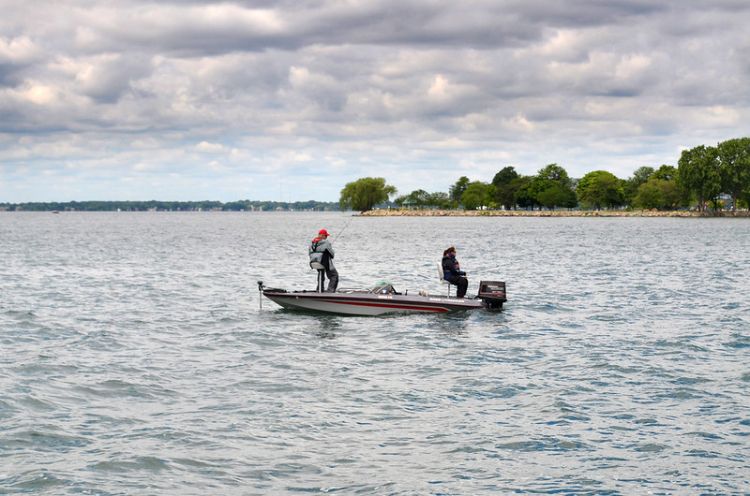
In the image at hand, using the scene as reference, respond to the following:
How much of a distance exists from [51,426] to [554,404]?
9867mm

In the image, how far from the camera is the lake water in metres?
13.4

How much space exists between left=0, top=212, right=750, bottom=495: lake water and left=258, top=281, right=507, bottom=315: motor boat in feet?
1.47

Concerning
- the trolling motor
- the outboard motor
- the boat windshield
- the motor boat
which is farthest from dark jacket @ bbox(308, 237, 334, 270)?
the outboard motor

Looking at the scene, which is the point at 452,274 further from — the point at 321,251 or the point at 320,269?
the point at 321,251

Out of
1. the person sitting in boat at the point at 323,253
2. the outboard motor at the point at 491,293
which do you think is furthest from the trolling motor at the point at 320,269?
the outboard motor at the point at 491,293

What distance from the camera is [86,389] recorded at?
19.1 m

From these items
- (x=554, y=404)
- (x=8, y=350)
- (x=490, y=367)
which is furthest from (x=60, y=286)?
(x=554, y=404)

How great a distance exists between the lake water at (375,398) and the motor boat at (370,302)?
447 mm

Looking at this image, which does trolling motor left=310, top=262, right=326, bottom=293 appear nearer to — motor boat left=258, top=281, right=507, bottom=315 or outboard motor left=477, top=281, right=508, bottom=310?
motor boat left=258, top=281, right=507, bottom=315

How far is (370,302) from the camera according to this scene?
2975 cm

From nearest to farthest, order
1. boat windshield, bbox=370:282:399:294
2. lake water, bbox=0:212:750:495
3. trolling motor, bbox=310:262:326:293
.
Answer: lake water, bbox=0:212:750:495
trolling motor, bbox=310:262:326:293
boat windshield, bbox=370:282:399:294

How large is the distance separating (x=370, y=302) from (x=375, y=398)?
38.8ft

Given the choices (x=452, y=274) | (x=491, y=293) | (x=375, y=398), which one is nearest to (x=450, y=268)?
(x=452, y=274)

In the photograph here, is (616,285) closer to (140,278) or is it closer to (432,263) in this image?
(432,263)
